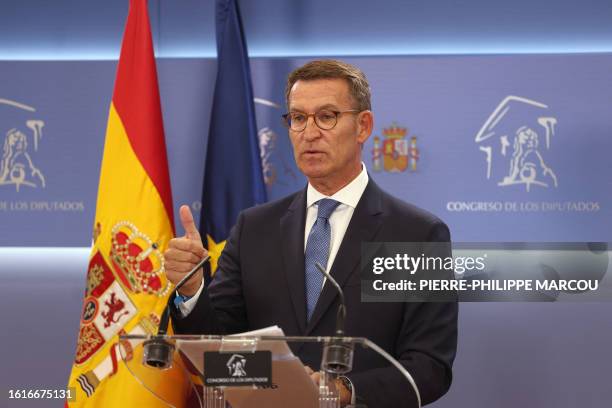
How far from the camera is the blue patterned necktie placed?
2646 mm

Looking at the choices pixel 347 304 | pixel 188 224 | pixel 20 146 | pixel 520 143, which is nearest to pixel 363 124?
pixel 347 304

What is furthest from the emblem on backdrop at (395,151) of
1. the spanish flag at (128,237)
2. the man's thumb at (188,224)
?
the man's thumb at (188,224)

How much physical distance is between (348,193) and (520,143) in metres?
1.74

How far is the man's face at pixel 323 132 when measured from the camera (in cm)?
268

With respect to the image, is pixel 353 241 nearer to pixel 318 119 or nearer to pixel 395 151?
pixel 318 119

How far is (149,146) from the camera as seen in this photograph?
3.94 m

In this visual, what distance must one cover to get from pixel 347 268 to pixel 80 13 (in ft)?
8.88

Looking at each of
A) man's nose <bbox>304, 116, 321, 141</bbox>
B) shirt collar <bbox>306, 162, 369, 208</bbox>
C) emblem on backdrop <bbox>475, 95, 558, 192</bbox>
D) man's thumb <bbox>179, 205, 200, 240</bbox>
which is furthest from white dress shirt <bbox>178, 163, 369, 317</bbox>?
emblem on backdrop <bbox>475, 95, 558, 192</bbox>

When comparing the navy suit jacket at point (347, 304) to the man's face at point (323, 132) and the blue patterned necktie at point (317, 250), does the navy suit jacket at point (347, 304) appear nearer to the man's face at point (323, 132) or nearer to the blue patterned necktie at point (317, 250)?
the blue patterned necktie at point (317, 250)

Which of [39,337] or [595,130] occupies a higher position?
[595,130]

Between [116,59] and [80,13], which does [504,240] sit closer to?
[116,59]

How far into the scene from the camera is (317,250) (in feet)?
8.90

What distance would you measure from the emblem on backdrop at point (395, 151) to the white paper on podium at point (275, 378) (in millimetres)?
2487

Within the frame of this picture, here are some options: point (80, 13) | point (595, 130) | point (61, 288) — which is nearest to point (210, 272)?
point (61, 288)
